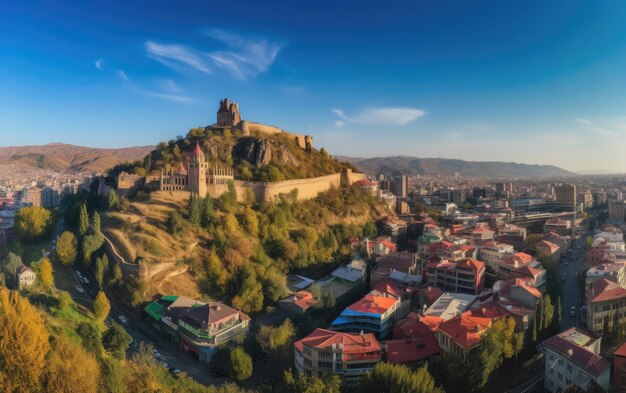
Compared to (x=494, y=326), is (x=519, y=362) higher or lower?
lower

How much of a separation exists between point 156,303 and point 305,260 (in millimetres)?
8891

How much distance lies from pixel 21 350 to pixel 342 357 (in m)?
8.56

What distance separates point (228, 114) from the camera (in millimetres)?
35750

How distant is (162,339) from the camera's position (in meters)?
16.7

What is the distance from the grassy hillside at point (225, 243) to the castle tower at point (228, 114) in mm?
10408

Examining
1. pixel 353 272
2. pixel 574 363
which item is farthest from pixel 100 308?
pixel 574 363

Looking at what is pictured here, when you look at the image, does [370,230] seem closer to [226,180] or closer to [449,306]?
[226,180]

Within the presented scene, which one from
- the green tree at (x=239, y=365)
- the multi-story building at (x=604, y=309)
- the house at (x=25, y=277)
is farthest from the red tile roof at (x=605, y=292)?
the house at (x=25, y=277)

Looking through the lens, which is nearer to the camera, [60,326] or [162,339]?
[60,326]

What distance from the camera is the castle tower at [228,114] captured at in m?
35.5

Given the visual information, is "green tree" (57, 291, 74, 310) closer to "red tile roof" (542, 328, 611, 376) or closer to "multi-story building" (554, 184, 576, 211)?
"red tile roof" (542, 328, 611, 376)

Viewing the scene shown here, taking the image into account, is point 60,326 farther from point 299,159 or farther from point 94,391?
point 299,159

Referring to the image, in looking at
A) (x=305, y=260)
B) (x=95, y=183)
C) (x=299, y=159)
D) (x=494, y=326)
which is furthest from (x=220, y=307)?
(x=299, y=159)

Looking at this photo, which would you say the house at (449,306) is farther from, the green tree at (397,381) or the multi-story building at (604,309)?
the green tree at (397,381)
